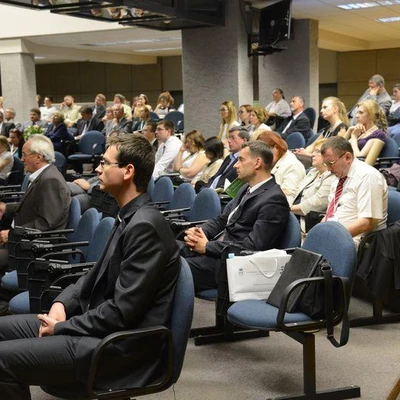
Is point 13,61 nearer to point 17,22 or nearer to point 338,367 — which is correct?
point 17,22

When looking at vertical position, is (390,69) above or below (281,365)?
above

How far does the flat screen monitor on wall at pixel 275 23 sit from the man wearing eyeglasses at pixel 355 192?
5781 mm

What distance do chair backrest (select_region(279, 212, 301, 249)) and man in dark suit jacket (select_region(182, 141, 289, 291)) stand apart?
3cm

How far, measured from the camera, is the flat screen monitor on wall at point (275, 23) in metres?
9.78

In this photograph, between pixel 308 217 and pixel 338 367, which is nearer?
pixel 338 367

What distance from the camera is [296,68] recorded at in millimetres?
13477

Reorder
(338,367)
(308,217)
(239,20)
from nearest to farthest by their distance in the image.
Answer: (338,367) < (308,217) < (239,20)

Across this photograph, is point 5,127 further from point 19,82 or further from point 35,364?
point 35,364

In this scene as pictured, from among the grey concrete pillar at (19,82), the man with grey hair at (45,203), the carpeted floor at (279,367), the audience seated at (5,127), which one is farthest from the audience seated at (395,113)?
the grey concrete pillar at (19,82)

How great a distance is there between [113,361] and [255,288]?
3.65 ft

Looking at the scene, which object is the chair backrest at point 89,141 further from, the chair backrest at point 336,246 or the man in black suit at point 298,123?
the chair backrest at point 336,246

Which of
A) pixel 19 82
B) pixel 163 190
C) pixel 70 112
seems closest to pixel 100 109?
pixel 70 112

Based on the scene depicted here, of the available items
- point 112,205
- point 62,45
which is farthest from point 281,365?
point 62,45

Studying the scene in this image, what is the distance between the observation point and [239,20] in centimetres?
1035
